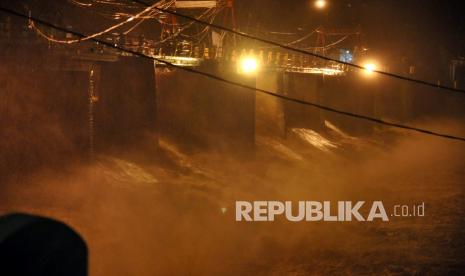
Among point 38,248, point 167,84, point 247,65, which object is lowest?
point 38,248

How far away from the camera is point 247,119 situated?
25.2 m

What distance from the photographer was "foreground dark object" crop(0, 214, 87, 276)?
4059mm

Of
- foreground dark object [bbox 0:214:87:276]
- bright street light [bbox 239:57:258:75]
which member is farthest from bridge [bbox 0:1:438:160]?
foreground dark object [bbox 0:214:87:276]

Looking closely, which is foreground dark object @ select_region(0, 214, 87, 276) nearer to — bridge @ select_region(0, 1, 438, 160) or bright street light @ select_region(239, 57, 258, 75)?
bridge @ select_region(0, 1, 438, 160)

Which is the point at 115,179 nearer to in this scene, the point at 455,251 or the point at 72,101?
the point at 72,101

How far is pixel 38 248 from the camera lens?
4168 mm

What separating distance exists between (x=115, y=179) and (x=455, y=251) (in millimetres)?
12164

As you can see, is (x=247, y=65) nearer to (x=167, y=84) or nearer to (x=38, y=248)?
(x=167, y=84)

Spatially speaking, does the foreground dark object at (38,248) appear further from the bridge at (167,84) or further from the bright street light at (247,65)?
the bright street light at (247,65)

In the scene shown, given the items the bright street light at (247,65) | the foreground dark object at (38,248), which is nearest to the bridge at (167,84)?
the bright street light at (247,65)

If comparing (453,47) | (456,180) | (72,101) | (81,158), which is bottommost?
(456,180)

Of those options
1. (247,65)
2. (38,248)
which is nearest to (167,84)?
(247,65)

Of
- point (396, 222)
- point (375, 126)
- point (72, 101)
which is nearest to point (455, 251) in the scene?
point (396, 222)

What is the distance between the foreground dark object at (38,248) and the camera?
4059 millimetres
